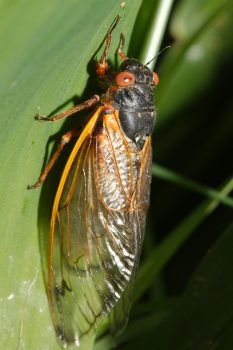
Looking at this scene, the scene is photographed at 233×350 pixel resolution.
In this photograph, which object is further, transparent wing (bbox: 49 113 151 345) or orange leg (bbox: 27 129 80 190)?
transparent wing (bbox: 49 113 151 345)

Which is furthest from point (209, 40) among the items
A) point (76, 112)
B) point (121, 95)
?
point (76, 112)

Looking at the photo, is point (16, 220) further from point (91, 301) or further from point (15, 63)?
point (15, 63)

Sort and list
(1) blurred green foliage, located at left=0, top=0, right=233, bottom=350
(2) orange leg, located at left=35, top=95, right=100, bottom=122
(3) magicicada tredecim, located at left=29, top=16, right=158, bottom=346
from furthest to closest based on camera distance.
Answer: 1. (3) magicicada tredecim, located at left=29, top=16, right=158, bottom=346
2. (2) orange leg, located at left=35, top=95, right=100, bottom=122
3. (1) blurred green foliage, located at left=0, top=0, right=233, bottom=350

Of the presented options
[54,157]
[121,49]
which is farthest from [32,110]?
[121,49]

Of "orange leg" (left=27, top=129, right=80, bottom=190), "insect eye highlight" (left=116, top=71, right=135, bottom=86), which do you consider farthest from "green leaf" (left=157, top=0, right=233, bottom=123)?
"orange leg" (left=27, top=129, right=80, bottom=190)

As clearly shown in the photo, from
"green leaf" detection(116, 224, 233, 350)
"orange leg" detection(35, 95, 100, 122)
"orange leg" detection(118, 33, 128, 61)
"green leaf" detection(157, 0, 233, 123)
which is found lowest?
"green leaf" detection(116, 224, 233, 350)

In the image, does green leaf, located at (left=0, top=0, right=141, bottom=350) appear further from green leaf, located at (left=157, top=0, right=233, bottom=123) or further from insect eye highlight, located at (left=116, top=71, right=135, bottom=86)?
green leaf, located at (left=157, top=0, right=233, bottom=123)

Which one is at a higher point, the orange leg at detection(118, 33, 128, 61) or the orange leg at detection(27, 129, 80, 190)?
the orange leg at detection(118, 33, 128, 61)
